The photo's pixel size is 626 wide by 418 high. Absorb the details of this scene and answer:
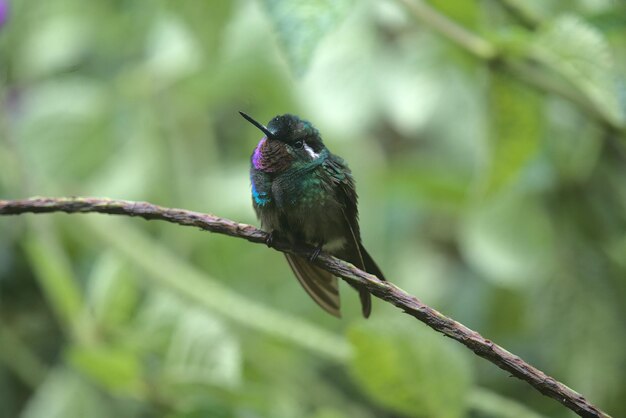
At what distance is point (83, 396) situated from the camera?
154 centimetres

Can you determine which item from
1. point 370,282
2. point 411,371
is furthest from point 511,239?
point 370,282

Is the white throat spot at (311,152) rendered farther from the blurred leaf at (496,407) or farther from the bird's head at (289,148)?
the blurred leaf at (496,407)

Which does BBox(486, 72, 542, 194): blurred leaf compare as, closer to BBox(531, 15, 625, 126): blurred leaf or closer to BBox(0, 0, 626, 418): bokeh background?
BBox(0, 0, 626, 418): bokeh background

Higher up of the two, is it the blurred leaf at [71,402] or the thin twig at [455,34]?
the thin twig at [455,34]

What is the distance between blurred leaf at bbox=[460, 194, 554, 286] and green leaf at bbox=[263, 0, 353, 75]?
680 mm

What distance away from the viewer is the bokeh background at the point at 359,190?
3.99 feet

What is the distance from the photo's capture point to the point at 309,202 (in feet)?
2.70

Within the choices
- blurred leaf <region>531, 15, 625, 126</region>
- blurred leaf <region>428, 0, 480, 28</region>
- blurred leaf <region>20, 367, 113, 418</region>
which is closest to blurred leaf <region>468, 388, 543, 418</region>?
blurred leaf <region>531, 15, 625, 126</region>

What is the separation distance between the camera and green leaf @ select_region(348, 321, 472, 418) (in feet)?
3.58

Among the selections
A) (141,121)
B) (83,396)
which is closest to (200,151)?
(141,121)

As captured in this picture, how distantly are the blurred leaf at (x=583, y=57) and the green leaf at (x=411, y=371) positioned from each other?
378mm

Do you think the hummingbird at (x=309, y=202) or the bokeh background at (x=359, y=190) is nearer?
the hummingbird at (x=309, y=202)

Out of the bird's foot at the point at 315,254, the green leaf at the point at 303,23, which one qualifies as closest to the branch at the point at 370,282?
the bird's foot at the point at 315,254

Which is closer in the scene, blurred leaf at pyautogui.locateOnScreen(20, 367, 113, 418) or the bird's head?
the bird's head
